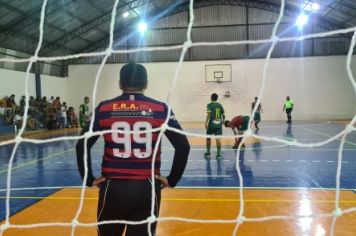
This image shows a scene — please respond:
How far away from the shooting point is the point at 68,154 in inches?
374

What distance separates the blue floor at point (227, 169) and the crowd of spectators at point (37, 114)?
550 cm

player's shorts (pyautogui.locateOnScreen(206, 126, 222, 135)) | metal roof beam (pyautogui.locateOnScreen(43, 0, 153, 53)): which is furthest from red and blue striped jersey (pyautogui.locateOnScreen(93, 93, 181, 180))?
metal roof beam (pyautogui.locateOnScreen(43, 0, 153, 53))

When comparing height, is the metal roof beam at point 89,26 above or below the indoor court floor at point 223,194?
above

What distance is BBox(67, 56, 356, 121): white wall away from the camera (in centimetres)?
2191

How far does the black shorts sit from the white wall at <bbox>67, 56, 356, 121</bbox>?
20.4 metres

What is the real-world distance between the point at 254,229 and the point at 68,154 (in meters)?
6.68

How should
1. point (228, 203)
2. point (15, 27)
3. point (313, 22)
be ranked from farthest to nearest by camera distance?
point (313, 22) → point (15, 27) → point (228, 203)

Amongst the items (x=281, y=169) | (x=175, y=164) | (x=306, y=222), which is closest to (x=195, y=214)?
(x=306, y=222)

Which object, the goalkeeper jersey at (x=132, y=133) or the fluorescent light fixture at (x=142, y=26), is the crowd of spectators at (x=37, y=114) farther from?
the goalkeeper jersey at (x=132, y=133)

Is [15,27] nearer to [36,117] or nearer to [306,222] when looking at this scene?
[36,117]

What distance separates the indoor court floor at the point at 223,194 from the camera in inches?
152

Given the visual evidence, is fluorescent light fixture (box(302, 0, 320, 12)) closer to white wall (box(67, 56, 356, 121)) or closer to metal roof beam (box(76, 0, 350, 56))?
metal roof beam (box(76, 0, 350, 56))

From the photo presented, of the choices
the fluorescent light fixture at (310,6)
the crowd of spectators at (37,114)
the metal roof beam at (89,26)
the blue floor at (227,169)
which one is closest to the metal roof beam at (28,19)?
the crowd of spectators at (37,114)

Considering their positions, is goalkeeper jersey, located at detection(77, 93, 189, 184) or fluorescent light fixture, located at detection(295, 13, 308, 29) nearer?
goalkeeper jersey, located at detection(77, 93, 189, 184)
